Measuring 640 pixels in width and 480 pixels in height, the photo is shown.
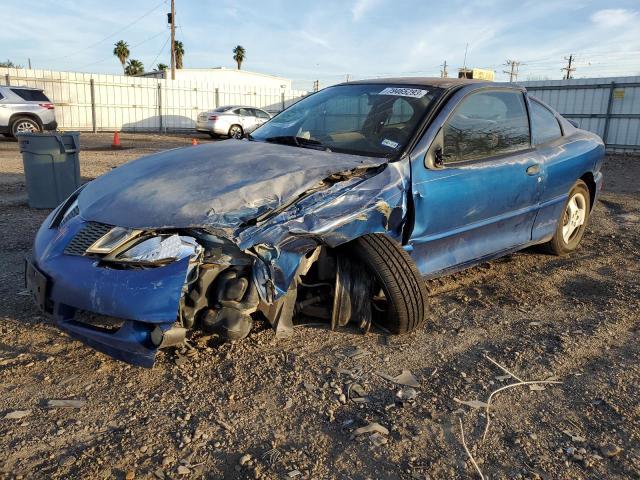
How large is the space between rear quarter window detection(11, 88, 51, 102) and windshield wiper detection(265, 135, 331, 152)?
523 inches

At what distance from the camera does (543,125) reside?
459cm

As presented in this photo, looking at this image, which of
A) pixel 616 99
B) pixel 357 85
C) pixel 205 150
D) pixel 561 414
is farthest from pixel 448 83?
pixel 616 99

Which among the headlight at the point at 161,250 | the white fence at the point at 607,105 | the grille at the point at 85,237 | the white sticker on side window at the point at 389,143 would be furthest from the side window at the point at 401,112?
the white fence at the point at 607,105

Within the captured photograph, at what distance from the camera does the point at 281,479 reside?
2.00 m

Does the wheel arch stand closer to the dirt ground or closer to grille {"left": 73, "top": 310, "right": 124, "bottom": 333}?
the dirt ground

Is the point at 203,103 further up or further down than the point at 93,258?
further up

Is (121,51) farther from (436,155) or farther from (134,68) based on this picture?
(436,155)

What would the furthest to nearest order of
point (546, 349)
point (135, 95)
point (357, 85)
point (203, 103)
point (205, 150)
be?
point (203, 103)
point (135, 95)
point (357, 85)
point (205, 150)
point (546, 349)

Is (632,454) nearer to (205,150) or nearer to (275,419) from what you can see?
(275,419)

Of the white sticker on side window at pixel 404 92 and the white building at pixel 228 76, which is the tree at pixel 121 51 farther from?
the white sticker on side window at pixel 404 92

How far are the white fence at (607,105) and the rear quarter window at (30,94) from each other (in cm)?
1515

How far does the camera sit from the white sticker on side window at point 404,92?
3766mm

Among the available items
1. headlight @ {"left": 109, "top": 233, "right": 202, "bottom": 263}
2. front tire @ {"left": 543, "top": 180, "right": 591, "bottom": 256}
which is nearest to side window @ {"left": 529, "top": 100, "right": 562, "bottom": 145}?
front tire @ {"left": 543, "top": 180, "right": 591, "bottom": 256}

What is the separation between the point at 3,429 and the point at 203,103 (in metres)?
25.2
